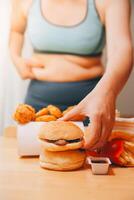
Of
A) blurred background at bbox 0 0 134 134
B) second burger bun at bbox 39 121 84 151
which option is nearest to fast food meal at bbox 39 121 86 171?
second burger bun at bbox 39 121 84 151

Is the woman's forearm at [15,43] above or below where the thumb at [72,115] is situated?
above

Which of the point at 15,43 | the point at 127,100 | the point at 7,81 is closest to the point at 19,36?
the point at 15,43

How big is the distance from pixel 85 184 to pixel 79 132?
0.41 ft

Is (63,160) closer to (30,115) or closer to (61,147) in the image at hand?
(61,147)

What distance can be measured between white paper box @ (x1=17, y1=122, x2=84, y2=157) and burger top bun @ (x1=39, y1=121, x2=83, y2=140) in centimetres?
7

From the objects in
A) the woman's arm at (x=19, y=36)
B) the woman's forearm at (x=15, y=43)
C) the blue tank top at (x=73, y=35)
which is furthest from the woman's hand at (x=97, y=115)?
the woman's forearm at (x=15, y=43)

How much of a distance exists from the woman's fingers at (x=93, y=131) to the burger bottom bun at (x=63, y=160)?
0.03 metres

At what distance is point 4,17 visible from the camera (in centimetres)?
172

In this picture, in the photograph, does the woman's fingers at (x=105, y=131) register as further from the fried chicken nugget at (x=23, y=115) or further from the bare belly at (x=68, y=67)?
the bare belly at (x=68, y=67)

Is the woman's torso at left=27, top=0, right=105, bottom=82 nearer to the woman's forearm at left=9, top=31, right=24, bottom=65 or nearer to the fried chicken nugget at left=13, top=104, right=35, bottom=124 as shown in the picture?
the woman's forearm at left=9, top=31, right=24, bottom=65

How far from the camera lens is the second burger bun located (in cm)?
77

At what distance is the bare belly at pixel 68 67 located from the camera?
131 cm

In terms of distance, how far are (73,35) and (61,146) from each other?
0.62 meters

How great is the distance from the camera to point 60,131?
0.78 m
